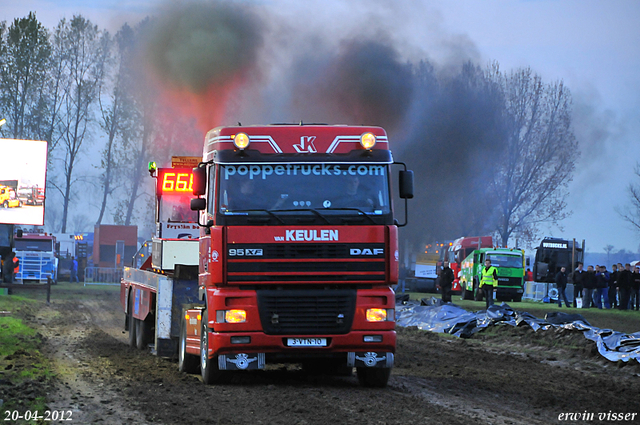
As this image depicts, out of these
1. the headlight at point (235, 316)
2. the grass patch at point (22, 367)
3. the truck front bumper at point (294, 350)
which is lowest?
the grass patch at point (22, 367)

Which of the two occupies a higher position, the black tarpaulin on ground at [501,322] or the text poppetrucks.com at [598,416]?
the black tarpaulin on ground at [501,322]

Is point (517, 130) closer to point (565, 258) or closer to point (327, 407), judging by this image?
point (565, 258)

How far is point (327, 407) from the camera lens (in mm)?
9156

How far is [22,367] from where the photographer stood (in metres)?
12.5

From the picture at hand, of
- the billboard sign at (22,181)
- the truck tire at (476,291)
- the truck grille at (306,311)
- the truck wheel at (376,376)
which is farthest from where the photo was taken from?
the truck tire at (476,291)

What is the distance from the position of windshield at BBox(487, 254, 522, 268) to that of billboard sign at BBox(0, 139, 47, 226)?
70.8 feet

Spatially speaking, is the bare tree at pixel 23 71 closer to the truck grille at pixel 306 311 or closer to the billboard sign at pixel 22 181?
the billboard sign at pixel 22 181

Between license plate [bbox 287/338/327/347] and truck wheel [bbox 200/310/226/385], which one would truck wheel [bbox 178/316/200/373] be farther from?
license plate [bbox 287/338/327/347]

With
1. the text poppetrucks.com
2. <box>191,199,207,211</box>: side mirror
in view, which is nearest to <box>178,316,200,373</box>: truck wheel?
<box>191,199,207,211</box>: side mirror

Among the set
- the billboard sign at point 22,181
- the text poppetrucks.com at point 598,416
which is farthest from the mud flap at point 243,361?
the billboard sign at point 22,181

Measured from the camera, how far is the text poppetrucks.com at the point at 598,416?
29.1 ft

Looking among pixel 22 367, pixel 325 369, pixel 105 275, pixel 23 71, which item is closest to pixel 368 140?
pixel 325 369

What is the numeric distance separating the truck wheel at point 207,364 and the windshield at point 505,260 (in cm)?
3079

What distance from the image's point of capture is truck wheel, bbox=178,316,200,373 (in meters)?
12.1
